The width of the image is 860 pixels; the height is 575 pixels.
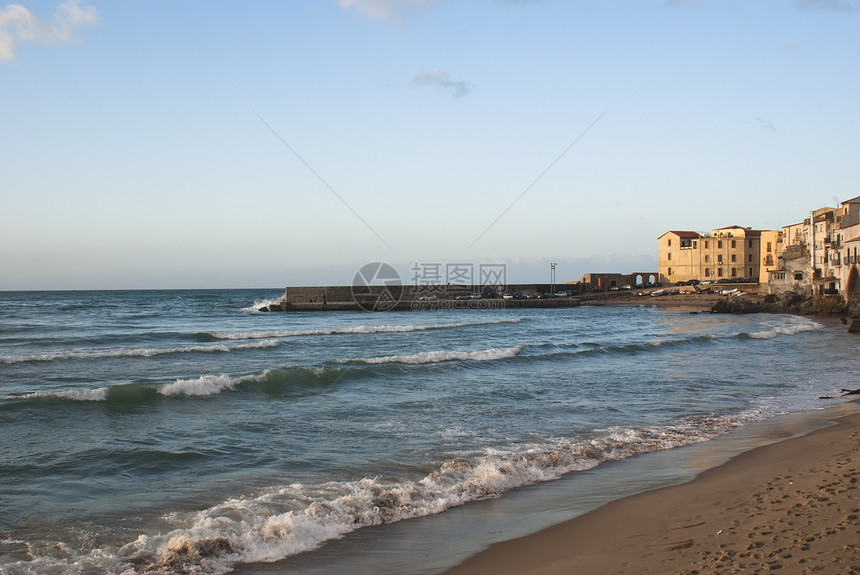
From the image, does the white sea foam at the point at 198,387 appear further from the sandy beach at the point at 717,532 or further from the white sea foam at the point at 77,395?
the sandy beach at the point at 717,532

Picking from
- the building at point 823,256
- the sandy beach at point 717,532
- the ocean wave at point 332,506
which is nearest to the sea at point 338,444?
the ocean wave at point 332,506

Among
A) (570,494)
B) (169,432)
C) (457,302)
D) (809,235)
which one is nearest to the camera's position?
(570,494)

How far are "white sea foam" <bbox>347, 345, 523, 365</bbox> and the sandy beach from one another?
44.1 feet

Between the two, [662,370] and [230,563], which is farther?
[662,370]

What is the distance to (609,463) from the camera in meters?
8.80

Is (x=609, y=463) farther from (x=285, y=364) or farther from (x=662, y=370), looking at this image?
(x=285, y=364)

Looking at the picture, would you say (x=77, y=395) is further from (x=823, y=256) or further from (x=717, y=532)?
(x=823, y=256)

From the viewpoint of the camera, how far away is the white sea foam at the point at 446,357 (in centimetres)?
2047

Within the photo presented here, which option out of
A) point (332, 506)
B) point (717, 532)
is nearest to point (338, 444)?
point (332, 506)

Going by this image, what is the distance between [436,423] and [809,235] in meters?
51.9

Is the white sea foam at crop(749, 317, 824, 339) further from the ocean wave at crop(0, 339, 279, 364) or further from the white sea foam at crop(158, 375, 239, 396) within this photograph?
the white sea foam at crop(158, 375, 239, 396)

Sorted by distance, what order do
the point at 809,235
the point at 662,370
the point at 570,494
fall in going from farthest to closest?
1. the point at 809,235
2. the point at 662,370
3. the point at 570,494

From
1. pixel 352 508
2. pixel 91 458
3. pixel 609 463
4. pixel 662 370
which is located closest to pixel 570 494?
pixel 609 463

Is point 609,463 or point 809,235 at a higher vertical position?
point 809,235
